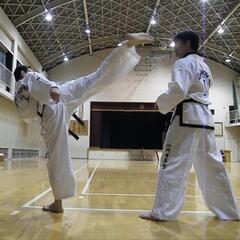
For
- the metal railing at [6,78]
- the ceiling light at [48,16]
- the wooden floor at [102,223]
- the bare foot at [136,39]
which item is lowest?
the wooden floor at [102,223]

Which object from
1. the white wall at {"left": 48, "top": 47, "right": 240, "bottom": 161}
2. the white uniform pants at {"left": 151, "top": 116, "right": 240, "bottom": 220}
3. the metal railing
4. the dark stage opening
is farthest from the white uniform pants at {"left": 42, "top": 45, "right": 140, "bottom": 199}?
the dark stage opening

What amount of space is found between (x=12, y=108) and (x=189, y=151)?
17098 mm

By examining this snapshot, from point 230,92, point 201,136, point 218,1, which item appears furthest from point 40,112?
point 230,92

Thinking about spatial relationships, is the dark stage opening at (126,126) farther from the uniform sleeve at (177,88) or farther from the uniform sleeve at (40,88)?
the uniform sleeve at (177,88)

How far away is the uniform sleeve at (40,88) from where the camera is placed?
2.93m

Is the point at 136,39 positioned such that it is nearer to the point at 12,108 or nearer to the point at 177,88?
the point at 177,88

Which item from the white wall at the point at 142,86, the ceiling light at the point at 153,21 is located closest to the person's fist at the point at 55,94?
the ceiling light at the point at 153,21

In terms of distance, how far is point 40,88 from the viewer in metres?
2.96

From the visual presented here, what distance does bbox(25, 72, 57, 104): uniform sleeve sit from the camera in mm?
2934

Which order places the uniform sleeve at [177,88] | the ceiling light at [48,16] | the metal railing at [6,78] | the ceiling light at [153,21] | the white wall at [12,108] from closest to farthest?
the uniform sleeve at [177,88] → the metal railing at [6,78] → the white wall at [12,108] → the ceiling light at [48,16] → the ceiling light at [153,21]

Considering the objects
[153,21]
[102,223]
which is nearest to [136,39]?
[102,223]

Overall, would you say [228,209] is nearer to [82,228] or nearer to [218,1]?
[82,228]

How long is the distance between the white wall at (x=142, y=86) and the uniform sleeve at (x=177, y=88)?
2305cm

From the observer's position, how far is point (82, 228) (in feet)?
8.05
